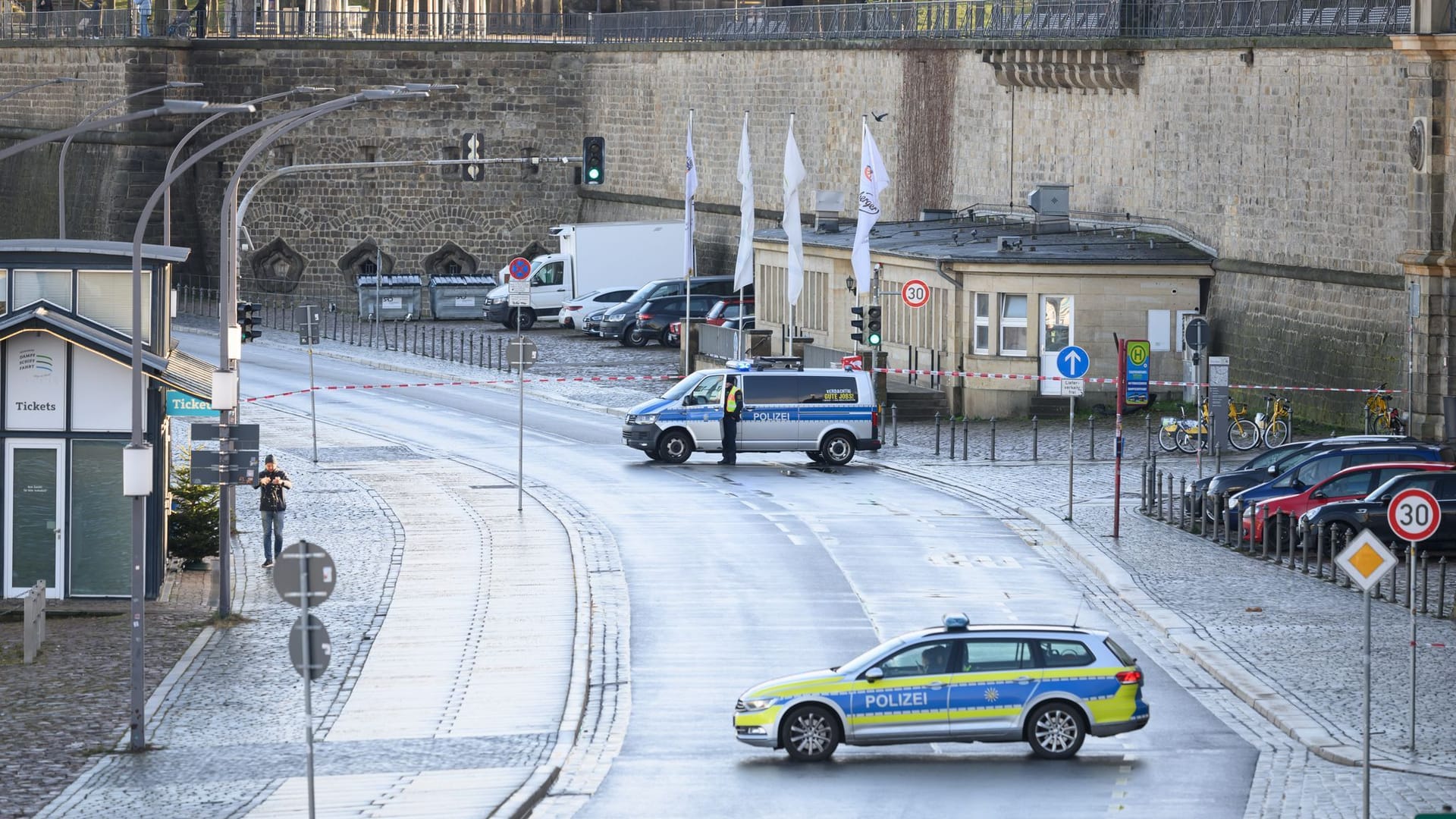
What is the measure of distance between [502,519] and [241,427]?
24.4 feet

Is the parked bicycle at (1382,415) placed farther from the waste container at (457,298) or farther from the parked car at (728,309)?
the waste container at (457,298)

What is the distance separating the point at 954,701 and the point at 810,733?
1272 millimetres

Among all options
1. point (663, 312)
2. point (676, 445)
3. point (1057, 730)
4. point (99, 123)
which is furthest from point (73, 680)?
point (663, 312)

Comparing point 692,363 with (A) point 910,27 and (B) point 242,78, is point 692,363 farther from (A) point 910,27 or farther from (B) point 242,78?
(B) point 242,78

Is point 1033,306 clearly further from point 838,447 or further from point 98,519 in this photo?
point 98,519

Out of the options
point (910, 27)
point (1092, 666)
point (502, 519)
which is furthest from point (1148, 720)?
point (910, 27)

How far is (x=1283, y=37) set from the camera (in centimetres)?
4538

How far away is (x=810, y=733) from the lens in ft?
68.8

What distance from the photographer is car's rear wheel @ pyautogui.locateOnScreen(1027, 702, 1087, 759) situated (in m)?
20.9

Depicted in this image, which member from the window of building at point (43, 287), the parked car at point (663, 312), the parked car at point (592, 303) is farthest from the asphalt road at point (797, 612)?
the parked car at point (592, 303)

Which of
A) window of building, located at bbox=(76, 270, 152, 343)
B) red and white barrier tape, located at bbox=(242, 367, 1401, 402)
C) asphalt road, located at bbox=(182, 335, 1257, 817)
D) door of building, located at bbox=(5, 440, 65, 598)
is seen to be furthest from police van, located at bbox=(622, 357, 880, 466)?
door of building, located at bbox=(5, 440, 65, 598)

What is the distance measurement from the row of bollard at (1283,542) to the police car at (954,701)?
24.3ft

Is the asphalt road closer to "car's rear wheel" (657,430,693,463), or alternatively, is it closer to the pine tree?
"car's rear wheel" (657,430,693,463)

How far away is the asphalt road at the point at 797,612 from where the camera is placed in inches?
771
